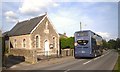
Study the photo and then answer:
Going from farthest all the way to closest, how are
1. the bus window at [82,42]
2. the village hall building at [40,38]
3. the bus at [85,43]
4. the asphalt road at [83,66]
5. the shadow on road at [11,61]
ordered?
the village hall building at [40,38]
the bus window at [82,42]
the bus at [85,43]
the shadow on road at [11,61]
the asphalt road at [83,66]

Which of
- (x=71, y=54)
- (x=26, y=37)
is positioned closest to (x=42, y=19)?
(x=26, y=37)

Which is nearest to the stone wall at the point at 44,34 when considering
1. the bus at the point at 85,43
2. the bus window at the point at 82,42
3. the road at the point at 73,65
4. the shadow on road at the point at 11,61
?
the shadow on road at the point at 11,61

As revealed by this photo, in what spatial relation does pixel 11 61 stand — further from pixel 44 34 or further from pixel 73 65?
pixel 44 34

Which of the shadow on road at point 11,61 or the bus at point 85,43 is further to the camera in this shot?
the bus at point 85,43

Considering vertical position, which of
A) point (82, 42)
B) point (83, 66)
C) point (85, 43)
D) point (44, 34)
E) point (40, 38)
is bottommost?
point (83, 66)

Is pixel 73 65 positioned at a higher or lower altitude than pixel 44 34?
lower

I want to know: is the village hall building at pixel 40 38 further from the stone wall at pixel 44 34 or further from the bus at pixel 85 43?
the bus at pixel 85 43

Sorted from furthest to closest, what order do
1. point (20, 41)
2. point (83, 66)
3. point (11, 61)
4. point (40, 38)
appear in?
point (20, 41) < point (40, 38) < point (11, 61) < point (83, 66)

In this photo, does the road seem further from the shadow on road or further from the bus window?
the bus window

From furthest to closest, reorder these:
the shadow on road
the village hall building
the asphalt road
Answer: the village hall building → the shadow on road → the asphalt road

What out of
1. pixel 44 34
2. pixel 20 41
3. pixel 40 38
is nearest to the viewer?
pixel 40 38

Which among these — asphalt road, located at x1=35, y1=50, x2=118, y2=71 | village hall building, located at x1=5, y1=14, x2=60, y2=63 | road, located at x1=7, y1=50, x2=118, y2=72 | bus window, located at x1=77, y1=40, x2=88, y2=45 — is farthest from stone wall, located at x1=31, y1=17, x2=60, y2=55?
asphalt road, located at x1=35, y1=50, x2=118, y2=71

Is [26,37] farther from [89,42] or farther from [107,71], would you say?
[107,71]

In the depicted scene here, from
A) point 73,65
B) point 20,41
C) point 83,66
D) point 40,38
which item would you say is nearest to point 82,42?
point 73,65
